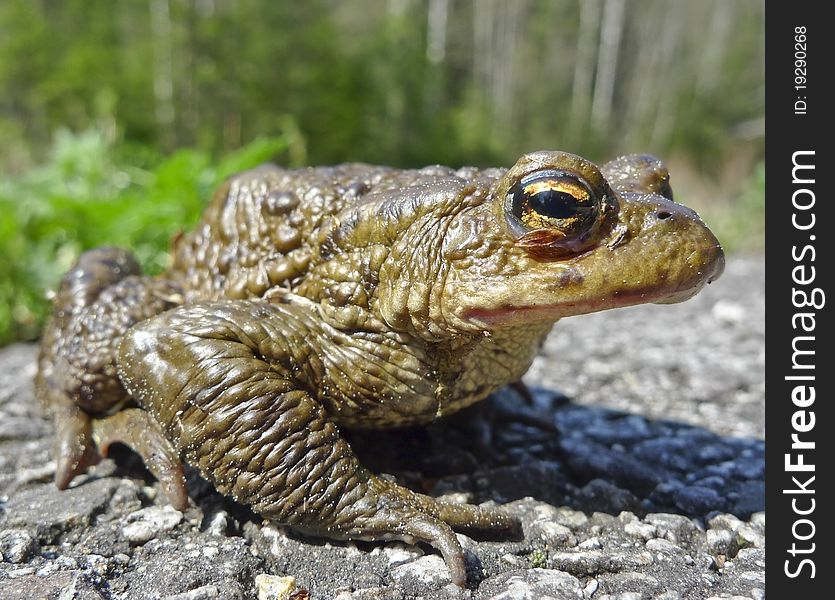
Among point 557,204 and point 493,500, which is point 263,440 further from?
point 557,204

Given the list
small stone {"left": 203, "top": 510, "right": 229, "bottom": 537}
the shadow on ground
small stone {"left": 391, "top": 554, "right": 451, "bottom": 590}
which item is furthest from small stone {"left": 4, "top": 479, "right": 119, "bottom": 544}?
small stone {"left": 391, "top": 554, "right": 451, "bottom": 590}

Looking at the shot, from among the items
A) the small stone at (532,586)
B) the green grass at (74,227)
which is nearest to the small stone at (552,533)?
the small stone at (532,586)

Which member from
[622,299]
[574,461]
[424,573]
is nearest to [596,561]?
[424,573]

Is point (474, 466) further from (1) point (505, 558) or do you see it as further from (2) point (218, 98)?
(2) point (218, 98)

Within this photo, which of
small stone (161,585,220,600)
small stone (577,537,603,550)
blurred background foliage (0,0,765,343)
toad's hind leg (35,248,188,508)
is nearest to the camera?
small stone (161,585,220,600)

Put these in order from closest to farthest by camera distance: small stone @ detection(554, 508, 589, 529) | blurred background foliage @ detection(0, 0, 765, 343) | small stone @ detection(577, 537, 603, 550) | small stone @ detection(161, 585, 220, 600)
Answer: small stone @ detection(161, 585, 220, 600), small stone @ detection(577, 537, 603, 550), small stone @ detection(554, 508, 589, 529), blurred background foliage @ detection(0, 0, 765, 343)

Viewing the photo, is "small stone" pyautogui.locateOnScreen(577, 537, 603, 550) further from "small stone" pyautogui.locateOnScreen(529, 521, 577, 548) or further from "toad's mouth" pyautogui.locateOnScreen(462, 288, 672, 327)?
"toad's mouth" pyautogui.locateOnScreen(462, 288, 672, 327)

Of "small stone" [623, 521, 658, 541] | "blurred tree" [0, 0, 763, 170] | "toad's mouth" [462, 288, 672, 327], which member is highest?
"blurred tree" [0, 0, 763, 170]
